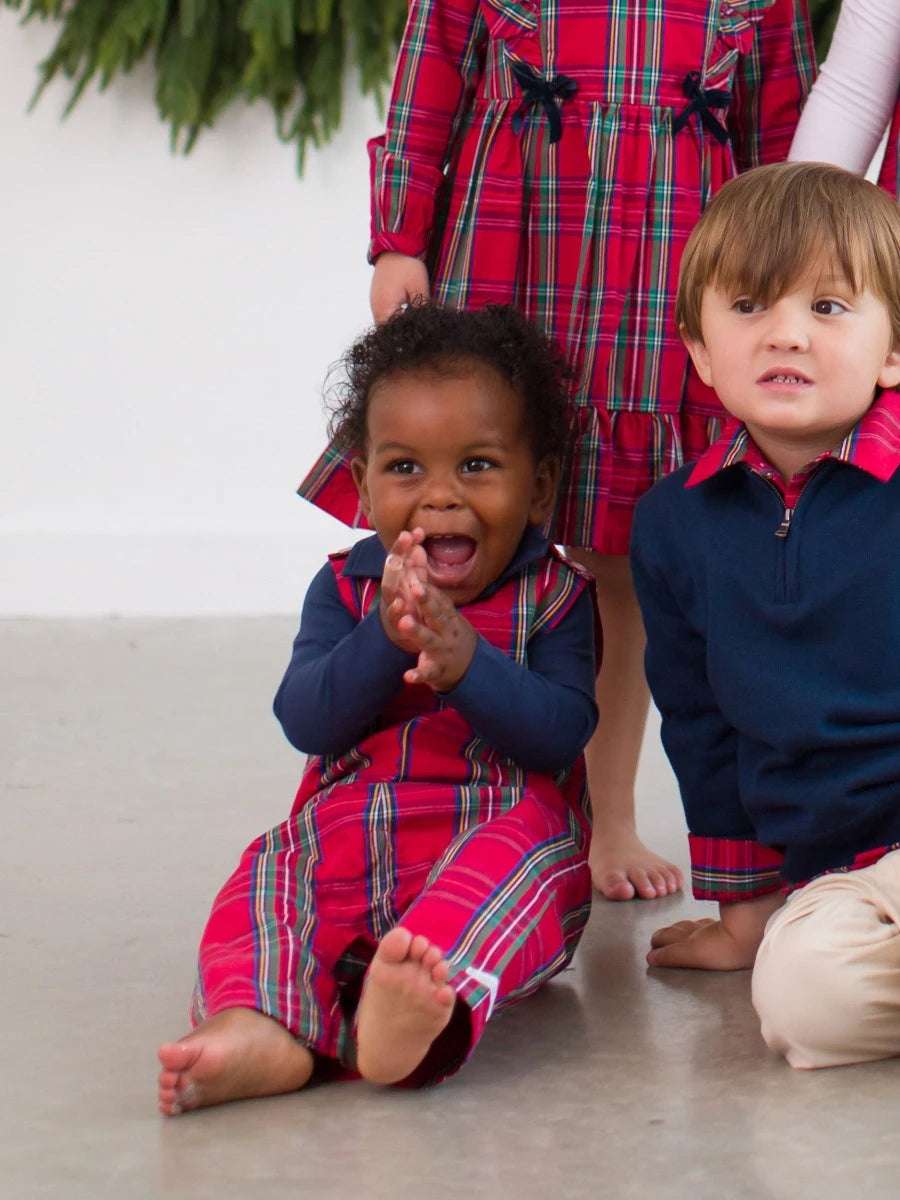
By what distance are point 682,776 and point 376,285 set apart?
0.53 meters

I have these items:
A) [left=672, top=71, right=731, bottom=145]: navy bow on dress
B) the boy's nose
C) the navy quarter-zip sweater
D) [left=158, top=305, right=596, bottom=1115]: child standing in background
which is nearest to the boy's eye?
[left=158, top=305, right=596, bottom=1115]: child standing in background

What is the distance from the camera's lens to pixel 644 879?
1466 millimetres

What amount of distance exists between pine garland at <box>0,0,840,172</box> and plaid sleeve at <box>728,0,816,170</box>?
49.8 inches

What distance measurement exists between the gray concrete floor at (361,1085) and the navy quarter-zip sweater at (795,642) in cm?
14

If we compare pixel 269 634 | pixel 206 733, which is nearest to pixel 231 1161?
pixel 206 733

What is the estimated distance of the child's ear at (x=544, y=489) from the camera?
4.28 feet

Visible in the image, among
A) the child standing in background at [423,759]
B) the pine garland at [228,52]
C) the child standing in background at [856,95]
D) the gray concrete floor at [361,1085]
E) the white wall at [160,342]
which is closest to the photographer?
the gray concrete floor at [361,1085]

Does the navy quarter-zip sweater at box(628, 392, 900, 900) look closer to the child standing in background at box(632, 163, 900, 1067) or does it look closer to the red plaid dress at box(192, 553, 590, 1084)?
the child standing in background at box(632, 163, 900, 1067)

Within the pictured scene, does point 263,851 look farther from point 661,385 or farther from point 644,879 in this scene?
point 661,385

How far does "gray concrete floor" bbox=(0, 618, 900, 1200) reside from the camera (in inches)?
34.0

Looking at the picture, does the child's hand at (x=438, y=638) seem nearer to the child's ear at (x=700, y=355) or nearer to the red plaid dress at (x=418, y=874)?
the red plaid dress at (x=418, y=874)

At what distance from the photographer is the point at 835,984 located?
3.36 ft

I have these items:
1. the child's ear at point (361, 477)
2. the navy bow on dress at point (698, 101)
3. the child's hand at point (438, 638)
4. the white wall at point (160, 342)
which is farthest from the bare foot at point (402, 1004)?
the white wall at point (160, 342)

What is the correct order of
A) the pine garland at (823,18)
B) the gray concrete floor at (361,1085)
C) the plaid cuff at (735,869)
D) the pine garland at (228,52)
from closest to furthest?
the gray concrete floor at (361,1085) → the plaid cuff at (735,869) → the pine garland at (823,18) → the pine garland at (228,52)
